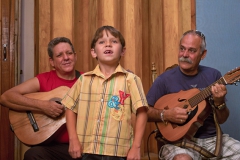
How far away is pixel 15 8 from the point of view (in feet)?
9.80

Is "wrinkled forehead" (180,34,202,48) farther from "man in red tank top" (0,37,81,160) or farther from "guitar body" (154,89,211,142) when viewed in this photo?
"man in red tank top" (0,37,81,160)

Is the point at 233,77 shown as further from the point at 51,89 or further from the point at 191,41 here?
the point at 51,89

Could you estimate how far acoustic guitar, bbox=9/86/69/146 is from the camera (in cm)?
211

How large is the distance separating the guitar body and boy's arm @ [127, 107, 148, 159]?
1.22ft

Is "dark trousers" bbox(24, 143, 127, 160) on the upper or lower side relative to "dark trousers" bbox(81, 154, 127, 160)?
lower

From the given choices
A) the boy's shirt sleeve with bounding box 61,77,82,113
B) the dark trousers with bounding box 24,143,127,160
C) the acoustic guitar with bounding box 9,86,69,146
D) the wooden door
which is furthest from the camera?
the wooden door

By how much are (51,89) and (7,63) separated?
851 mm

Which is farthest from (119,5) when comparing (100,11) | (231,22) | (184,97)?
(184,97)

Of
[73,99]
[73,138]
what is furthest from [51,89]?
[73,138]

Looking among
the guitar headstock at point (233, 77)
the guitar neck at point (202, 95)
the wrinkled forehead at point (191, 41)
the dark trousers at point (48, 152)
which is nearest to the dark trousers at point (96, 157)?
the dark trousers at point (48, 152)

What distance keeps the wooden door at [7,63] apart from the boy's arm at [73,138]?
4.59ft

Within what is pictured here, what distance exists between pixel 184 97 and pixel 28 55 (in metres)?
1.75

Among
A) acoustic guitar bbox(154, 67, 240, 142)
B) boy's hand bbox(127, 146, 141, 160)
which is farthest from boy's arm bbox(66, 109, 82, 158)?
acoustic guitar bbox(154, 67, 240, 142)

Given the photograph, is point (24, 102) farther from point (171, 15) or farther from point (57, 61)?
point (171, 15)
